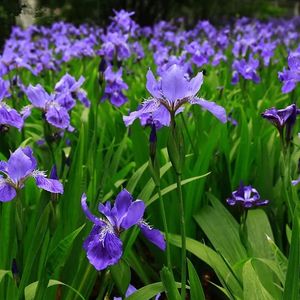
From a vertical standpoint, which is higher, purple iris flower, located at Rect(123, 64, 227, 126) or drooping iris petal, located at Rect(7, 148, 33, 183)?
purple iris flower, located at Rect(123, 64, 227, 126)

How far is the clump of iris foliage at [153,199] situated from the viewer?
4.04 ft

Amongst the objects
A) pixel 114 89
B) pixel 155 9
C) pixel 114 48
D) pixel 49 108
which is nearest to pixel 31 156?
pixel 49 108

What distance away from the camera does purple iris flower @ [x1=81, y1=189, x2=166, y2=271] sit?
1.10 m

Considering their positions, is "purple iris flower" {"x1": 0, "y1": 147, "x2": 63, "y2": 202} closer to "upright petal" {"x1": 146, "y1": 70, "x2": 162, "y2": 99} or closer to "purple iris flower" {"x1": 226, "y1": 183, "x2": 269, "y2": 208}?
"upright petal" {"x1": 146, "y1": 70, "x2": 162, "y2": 99}

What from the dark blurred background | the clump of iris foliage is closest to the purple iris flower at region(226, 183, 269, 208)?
the clump of iris foliage

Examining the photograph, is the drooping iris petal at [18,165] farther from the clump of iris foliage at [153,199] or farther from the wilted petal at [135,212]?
the wilted petal at [135,212]

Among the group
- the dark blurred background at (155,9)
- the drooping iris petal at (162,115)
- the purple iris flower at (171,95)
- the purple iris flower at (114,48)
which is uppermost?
the purple iris flower at (171,95)

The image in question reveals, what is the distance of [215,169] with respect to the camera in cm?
233

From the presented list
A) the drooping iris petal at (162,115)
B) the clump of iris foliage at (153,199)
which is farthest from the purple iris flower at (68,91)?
the drooping iris petal at (162,115)

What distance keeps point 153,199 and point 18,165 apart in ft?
2.18

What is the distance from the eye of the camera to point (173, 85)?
122 centimetres

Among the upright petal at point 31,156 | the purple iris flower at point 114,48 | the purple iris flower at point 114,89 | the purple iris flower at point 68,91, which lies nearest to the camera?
the upright petal at point 31,156

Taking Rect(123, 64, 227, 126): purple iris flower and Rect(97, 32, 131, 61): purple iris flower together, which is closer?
Rect(123, 64, 227, 126): purple iris flower

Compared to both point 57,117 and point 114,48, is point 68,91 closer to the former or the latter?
point 57,117
